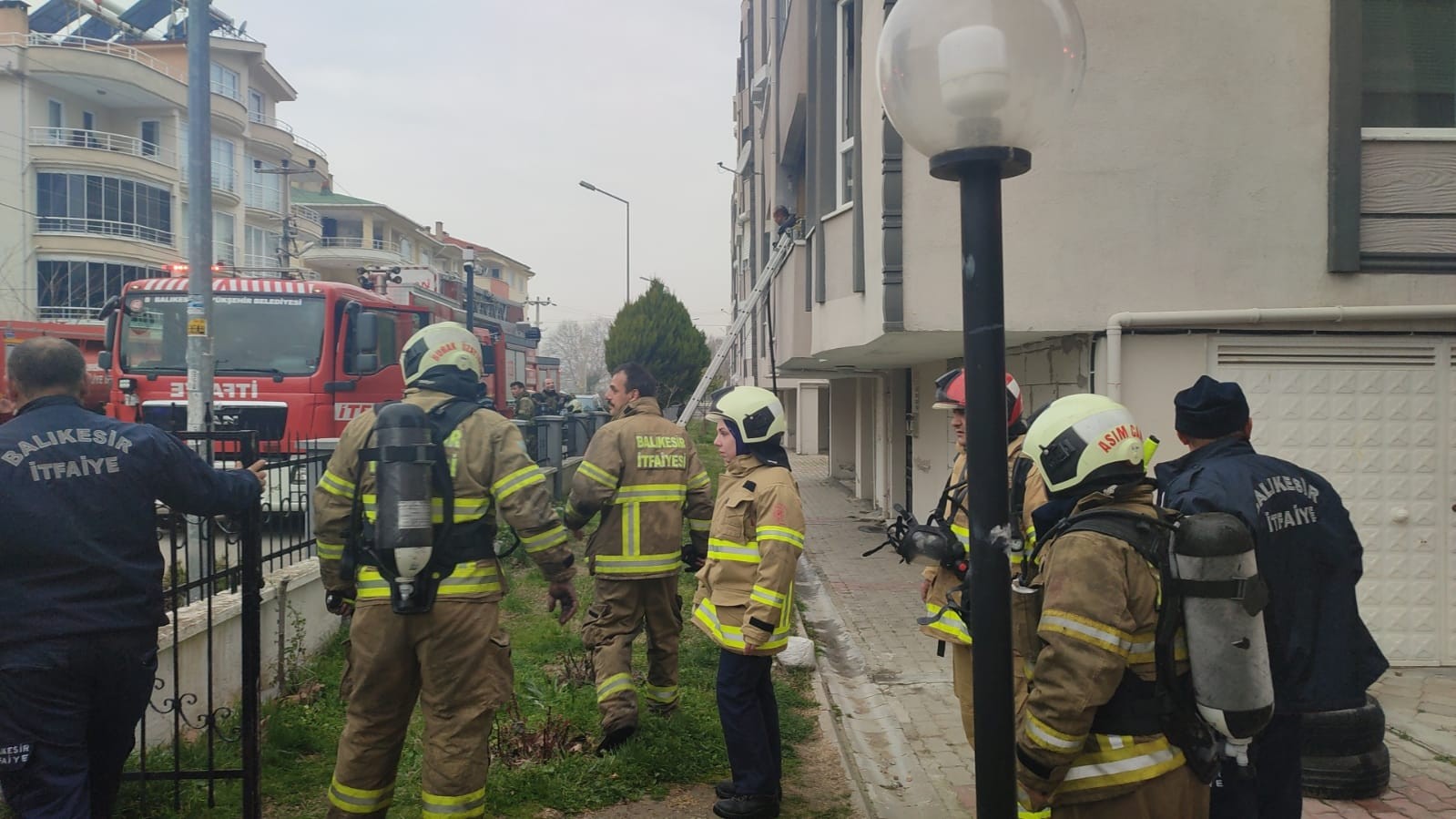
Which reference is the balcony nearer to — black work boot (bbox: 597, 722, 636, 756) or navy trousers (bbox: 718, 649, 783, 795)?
black work boot (bbox: 597, 722, 636, 756)

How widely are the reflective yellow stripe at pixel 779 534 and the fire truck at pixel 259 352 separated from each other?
25.1ft

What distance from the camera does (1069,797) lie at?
2.55 metres

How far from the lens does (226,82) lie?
143 feet

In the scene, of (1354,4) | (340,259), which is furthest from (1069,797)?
(340,259)

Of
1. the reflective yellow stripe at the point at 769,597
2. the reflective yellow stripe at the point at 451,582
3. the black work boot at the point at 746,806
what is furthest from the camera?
the black work boot at the point at 746,806

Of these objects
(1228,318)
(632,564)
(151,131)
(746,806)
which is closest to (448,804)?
(746,806)

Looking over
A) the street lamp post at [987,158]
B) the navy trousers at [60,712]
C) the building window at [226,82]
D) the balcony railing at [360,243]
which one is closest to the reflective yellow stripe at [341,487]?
the navy trousers at [60,712]

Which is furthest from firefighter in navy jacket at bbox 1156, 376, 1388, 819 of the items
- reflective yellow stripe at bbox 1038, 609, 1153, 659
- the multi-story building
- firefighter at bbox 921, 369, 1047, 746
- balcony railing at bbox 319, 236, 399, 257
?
balcony railing at bbox 319, 236, 399, 257

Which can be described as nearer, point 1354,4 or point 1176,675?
point 1176,675

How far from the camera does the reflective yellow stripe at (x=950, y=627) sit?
3688mm

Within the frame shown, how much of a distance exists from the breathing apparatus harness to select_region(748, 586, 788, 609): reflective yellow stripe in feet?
3.51

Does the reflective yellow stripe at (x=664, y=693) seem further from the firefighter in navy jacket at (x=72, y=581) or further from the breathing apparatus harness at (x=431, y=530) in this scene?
the firefighter in navy jacket at (x=72, y=581)

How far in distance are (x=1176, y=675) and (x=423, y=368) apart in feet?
9.33

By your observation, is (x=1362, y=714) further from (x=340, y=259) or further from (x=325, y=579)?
(x=340, y=259)
